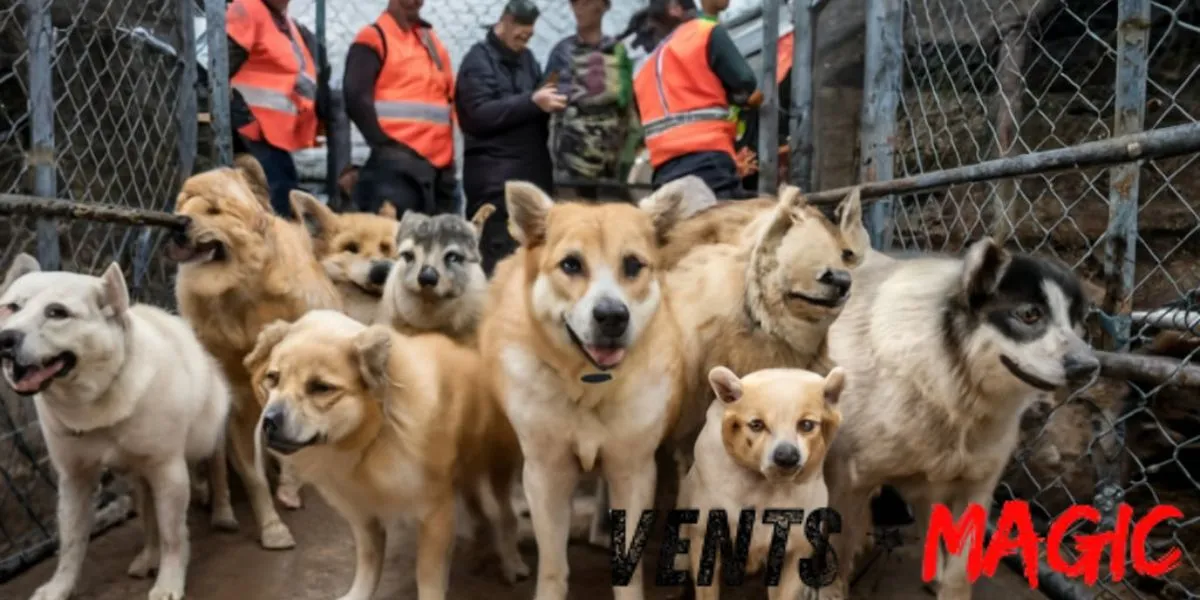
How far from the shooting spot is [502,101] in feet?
16.9

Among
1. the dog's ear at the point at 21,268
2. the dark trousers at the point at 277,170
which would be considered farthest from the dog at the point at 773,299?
the dark trousers at the point at 277,170

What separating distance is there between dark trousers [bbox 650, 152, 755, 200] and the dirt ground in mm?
2259

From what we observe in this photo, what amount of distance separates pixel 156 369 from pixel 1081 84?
4.42 meters

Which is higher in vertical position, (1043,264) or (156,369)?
(1043,264)

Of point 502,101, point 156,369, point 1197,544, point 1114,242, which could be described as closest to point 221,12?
point 502,101

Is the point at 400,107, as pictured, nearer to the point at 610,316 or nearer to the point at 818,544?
the point at 610,316

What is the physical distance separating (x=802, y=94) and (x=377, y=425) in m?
3.25

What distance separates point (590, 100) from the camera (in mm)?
5676

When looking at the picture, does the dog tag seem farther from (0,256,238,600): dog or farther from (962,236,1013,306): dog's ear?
(0,256,238,600): dog

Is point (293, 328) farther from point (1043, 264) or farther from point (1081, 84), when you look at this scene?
point (1081, 84)

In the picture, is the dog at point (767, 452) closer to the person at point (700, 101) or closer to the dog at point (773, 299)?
the dog at point (773, 299)

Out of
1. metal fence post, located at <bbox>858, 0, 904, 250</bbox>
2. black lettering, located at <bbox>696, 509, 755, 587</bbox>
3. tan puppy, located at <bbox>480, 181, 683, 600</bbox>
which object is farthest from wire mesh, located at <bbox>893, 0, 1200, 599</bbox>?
tan puppy, located at <bbox>480, 181, 683, 600</bbox>

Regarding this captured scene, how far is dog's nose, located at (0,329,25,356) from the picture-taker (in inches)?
96.0

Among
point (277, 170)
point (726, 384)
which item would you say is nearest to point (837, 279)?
point (726, 384)
